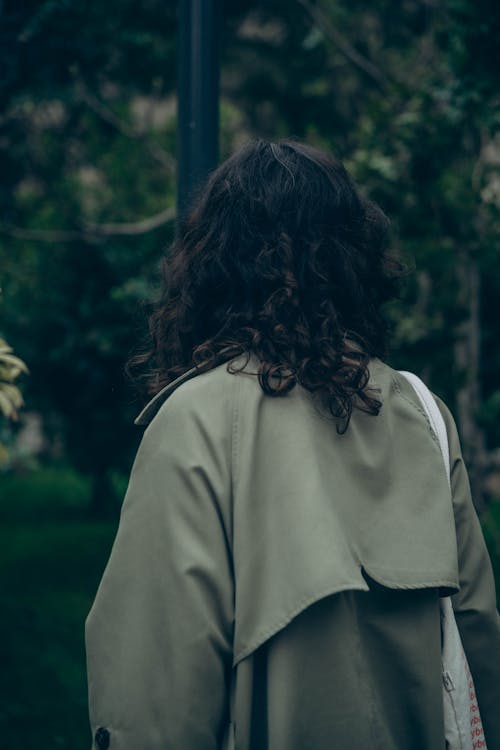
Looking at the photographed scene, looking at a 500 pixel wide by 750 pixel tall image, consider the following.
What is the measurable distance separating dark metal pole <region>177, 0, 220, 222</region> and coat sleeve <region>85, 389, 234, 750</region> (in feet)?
4.91

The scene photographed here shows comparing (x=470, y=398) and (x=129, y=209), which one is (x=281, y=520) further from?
(x=129, y=209)

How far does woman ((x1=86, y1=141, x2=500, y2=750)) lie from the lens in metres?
1.68

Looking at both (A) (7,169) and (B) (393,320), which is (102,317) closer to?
(A) (7,169)

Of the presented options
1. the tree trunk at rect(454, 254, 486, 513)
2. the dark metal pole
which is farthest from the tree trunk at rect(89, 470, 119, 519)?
the dark metal pole

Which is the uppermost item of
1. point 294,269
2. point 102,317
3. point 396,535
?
point 294,269

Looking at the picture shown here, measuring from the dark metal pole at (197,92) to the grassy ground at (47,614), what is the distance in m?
2.73

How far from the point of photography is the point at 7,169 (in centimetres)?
762

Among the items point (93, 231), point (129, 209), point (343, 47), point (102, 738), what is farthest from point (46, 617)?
point (129, 209)

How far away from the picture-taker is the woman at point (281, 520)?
1.68m

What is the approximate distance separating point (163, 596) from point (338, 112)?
10879 millimetres

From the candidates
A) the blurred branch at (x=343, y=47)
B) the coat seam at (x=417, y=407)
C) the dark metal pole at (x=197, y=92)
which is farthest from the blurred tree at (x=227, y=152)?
the coat seam at (x=417, y=407)

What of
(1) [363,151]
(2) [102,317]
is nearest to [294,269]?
(1) [363,151]

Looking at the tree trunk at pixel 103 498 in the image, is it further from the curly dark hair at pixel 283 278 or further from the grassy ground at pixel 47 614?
the curly dark hair at pixel 283 278

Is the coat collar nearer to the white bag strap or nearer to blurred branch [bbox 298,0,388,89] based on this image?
the white bag strap
